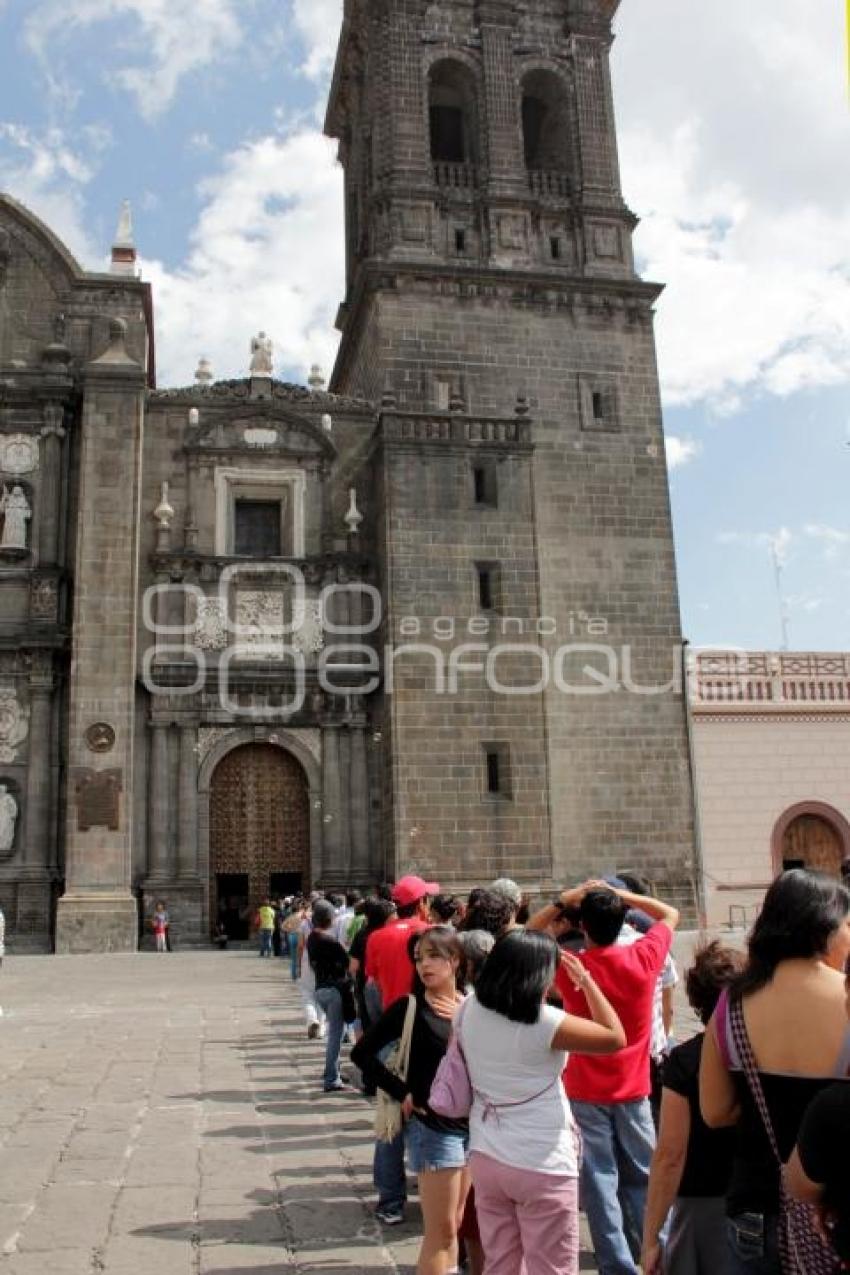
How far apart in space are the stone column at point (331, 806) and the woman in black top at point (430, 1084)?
57.2 feet

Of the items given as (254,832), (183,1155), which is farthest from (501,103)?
(183,1155)

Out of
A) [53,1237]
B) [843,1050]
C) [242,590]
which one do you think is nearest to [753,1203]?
[843,1050]

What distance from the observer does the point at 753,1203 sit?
3.09m

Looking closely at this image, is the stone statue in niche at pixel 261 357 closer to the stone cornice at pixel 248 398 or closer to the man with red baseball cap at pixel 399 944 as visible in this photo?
the stone cornice at pixel 248 398

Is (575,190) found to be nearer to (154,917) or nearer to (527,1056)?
(154,917)

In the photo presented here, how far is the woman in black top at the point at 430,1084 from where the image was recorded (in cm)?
460

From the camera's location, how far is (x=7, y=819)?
2147 cm

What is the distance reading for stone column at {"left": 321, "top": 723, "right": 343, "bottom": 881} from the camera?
22469 millimetres

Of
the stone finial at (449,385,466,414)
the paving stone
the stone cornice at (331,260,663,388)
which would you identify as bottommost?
the paving stone

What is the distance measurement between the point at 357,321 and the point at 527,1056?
81.4 ft

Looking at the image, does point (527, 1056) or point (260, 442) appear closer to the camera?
point (527, 1056)

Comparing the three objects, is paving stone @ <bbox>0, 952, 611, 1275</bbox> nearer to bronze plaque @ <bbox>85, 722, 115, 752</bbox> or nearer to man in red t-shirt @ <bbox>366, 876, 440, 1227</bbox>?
man in red t-shirt @ <bbox>366, 876, 440, 1227</bbox>

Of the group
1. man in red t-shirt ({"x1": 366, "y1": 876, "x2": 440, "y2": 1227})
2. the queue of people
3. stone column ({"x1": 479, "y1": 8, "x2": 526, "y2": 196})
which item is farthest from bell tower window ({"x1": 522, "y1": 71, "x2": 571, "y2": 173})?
the queue of people

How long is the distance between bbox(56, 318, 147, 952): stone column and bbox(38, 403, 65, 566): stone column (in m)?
0.58
